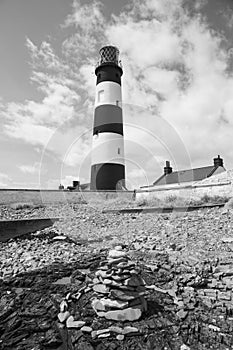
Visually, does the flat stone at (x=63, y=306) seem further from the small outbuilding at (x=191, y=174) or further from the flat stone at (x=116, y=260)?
the small outbuilding at (x=191, y=174)

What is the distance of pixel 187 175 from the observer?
31.4 m

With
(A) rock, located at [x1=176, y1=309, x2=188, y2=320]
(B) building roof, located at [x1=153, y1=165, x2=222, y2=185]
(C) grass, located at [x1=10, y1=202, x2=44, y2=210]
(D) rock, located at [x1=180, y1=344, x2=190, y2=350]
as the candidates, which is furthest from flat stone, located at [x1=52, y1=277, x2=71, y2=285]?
(B) building roof, located at [x1=153, y1=165, x2=222, y2=185]

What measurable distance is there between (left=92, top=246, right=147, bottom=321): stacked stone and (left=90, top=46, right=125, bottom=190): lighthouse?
1534 centimetres

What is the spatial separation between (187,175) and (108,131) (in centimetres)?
1541

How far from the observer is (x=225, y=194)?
15234 millimetres

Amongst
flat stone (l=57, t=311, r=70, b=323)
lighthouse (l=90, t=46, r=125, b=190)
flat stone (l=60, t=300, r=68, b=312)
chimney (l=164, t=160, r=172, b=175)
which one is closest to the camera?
flat stone (l=57, t=311, r=70, b=323)

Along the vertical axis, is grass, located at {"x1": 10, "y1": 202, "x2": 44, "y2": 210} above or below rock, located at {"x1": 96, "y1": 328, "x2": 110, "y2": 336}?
above

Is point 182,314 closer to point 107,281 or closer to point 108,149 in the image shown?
point 107,281

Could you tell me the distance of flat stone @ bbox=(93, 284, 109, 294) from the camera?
388cm

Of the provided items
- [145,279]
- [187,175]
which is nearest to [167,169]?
[187,175]

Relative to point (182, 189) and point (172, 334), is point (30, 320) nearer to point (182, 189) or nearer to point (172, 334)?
point (172, 334)

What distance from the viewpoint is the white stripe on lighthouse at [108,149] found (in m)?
19.7

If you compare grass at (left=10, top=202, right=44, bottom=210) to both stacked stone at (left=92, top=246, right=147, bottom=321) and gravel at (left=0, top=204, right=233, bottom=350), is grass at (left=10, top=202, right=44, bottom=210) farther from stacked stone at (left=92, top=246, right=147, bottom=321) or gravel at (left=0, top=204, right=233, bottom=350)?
stacked stone at (left=92, top=246, right=147, bottom=321)

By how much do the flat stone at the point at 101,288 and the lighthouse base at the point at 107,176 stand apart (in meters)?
15.3
